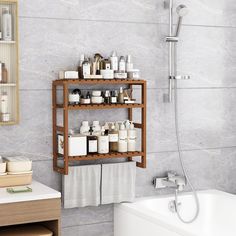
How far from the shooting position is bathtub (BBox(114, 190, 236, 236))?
3.38 m

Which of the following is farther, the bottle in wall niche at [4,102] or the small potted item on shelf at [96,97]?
the small potted item on shelf at [96,97]

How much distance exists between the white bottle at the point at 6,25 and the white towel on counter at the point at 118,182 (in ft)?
3.32

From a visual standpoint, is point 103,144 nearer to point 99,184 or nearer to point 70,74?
point 99,184

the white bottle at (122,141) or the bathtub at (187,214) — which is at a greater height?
the white bottle at (122,141)

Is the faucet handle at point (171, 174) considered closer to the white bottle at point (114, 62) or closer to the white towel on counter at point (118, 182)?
the white towel on counter at point (118, 182)

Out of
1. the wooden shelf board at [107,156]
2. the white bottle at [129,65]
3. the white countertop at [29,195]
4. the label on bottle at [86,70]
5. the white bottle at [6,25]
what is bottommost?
the white countertop at [29,195]

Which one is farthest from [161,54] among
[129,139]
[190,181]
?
[190,181]

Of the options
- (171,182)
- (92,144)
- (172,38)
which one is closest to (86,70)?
(92,144)

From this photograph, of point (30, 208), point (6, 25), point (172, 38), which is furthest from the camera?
point (172, 38)

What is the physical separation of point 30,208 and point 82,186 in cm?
65

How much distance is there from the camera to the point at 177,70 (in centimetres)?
380

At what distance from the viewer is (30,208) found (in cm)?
278

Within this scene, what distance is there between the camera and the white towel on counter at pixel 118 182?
3.47 meters

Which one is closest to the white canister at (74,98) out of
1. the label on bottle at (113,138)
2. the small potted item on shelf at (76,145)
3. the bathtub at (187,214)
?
the small potted item on shelf at (76,145)
